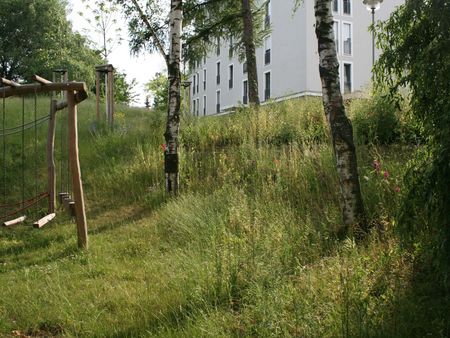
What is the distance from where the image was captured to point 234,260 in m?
4.77

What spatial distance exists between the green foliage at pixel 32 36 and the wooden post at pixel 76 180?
34.0 meters

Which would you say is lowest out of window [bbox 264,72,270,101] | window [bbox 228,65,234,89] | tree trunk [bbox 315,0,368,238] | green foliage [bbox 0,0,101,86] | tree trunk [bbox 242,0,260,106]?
tree trunk [bbox 315,0,368,238]

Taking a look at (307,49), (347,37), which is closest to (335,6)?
(347,37)

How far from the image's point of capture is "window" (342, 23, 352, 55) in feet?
126

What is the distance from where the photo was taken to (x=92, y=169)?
12188mm

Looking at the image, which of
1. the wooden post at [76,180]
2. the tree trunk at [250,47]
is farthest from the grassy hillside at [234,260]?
the tree trunk at [250,47]

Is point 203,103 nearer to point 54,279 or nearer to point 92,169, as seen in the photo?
point 92,169

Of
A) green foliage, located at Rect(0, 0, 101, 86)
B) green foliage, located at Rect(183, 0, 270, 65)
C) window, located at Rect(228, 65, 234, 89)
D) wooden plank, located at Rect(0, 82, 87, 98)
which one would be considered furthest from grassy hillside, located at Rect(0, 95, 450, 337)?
window, located at Rect(228, 65, 234, 89)

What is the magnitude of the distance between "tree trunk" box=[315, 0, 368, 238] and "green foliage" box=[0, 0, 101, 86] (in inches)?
1432

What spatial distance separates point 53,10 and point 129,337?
144 ft

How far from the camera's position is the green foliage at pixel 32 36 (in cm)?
4119

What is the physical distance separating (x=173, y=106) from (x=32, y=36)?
37816 millimetres

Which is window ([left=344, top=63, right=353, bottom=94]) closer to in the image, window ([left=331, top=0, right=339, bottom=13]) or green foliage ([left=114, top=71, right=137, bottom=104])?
window ([left=331, top=0, right=339, bottom=13])

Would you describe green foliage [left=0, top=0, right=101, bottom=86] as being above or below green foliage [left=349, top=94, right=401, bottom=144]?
above
